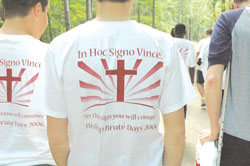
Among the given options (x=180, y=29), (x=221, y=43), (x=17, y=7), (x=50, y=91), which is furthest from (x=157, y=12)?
(x=50, y=91)

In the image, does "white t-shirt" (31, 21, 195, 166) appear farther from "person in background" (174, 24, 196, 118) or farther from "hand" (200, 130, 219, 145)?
"person in background" (174, 24, 196, 118)

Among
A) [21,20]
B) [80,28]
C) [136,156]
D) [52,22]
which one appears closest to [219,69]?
[136,156]

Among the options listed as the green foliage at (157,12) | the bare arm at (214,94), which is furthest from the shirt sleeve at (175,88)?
the green foliage at (157,12)

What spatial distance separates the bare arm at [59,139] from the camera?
1.45m

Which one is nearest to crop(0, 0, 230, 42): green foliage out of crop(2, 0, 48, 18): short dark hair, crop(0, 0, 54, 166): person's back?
crop(2, 0, 48, 18): short dark hair

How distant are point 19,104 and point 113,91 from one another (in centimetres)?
74

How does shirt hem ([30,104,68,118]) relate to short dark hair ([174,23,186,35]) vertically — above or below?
below

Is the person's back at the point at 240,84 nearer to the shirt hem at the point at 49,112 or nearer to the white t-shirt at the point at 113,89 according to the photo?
the white t-shirt at the point at 113,89

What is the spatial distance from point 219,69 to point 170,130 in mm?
840

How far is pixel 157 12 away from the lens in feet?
105

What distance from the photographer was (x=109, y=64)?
1.36m

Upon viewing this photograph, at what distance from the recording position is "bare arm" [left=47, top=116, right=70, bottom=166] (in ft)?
4.75

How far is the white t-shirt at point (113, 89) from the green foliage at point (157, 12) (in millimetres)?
7777

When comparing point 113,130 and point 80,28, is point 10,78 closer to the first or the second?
point 80,28
